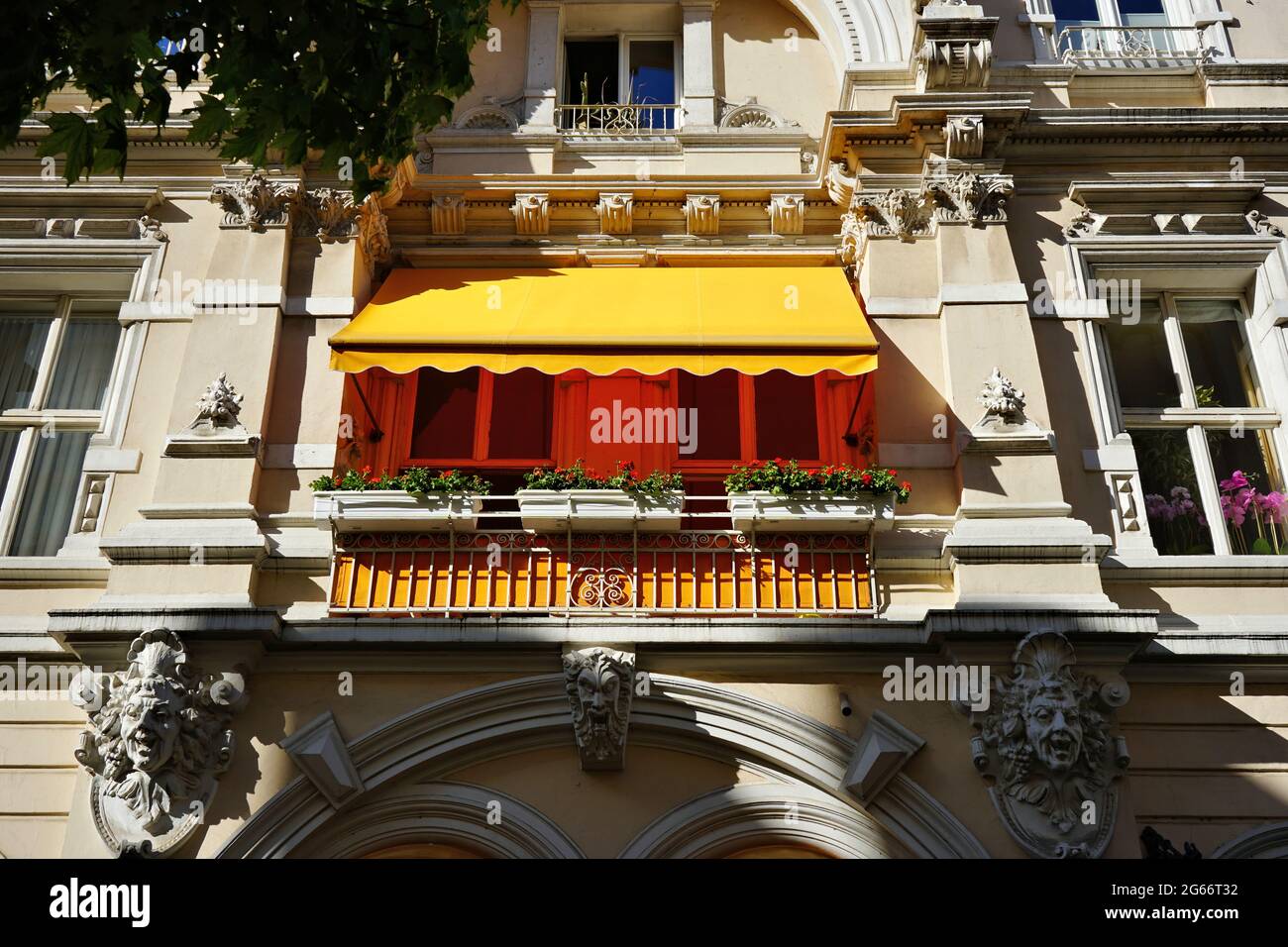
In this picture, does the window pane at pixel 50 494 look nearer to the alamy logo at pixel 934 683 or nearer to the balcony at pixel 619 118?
the balcony at pixel 619 118

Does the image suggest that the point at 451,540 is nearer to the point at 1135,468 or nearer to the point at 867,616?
the point at 867,616

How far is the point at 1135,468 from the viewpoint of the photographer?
916 centimetres

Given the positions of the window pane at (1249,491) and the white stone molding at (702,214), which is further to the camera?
the white stone molding at (702,214)

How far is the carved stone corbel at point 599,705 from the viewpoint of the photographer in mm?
7910

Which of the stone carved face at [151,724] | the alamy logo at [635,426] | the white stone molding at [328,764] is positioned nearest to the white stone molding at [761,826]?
the white stone molding at [328,764]

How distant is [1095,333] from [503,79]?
6.35 meters

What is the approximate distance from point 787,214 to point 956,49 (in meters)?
1.98

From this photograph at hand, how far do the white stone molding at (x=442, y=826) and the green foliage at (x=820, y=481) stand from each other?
271cm

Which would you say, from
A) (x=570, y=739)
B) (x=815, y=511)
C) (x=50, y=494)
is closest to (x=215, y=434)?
(x=50, y=494)

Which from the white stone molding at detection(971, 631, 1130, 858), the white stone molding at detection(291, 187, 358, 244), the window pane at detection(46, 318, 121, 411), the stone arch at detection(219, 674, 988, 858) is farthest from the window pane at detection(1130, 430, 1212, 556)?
the window pane at detection(46, 318, 121, 411)

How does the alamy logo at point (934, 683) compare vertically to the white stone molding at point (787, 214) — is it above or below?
below

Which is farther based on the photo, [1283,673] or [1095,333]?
[1095,333]
